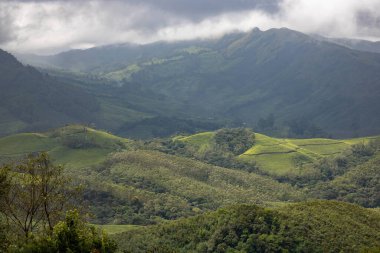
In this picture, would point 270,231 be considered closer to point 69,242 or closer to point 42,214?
point 42,214

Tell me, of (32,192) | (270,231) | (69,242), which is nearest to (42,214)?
(32,192)

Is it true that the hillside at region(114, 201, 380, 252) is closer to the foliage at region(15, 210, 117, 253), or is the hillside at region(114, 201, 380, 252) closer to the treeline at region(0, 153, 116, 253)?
the treeline at region(0, 153, 116, 253)

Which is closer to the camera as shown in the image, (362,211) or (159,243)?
(159,243)

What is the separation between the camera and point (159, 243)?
148 metres

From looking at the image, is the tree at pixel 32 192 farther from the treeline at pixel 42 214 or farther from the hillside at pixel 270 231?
the hillside at pixel 270 231

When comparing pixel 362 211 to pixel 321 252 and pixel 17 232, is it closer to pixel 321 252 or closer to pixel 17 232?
pixel 321 252

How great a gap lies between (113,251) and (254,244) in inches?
3190

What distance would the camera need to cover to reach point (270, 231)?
140875 mm

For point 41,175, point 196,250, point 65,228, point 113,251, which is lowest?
point 196,250

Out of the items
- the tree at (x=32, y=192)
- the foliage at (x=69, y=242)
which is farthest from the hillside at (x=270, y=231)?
the foliage at (x=69, y=242)

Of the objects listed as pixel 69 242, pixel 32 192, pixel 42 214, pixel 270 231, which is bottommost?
pixel 270 231

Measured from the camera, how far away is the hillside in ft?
449

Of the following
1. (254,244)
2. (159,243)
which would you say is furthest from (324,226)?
(159,243)

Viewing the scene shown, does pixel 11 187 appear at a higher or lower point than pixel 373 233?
higher
